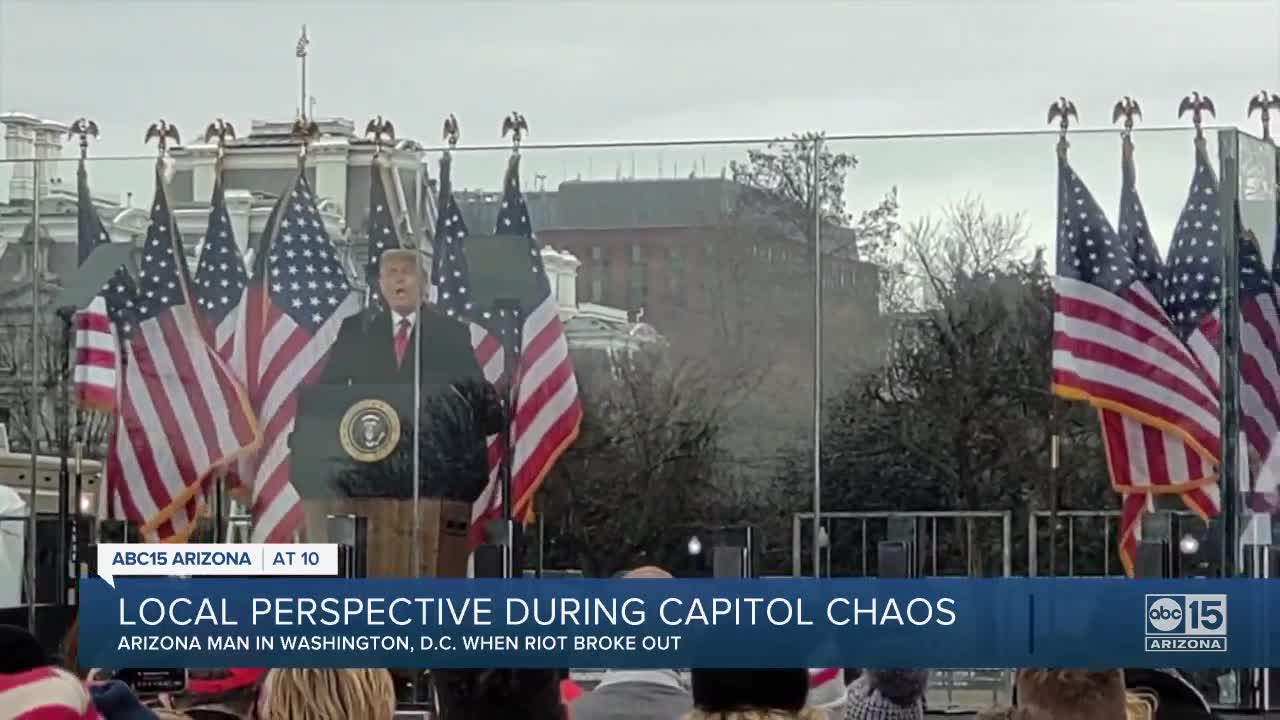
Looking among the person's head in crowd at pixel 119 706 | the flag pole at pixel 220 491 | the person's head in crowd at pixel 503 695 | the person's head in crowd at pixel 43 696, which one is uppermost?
the flag pole at pixel 220 491

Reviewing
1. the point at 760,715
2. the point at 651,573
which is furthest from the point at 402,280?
the point at 760,715

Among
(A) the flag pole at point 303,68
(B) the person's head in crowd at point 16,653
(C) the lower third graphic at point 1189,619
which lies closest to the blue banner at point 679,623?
(C) the lower third graphic at point 1189,619

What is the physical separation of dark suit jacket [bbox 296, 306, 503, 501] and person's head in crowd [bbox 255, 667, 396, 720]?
18.0 inches

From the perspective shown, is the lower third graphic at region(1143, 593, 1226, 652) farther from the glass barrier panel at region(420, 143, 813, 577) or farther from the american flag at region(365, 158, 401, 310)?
the american flag at region(365, 158, 401, 310)

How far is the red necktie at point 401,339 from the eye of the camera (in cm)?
649

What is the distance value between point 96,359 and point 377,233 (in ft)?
2.63

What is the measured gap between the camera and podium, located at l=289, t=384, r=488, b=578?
255 inches

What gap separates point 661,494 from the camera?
6.42m

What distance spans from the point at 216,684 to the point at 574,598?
3.09ft

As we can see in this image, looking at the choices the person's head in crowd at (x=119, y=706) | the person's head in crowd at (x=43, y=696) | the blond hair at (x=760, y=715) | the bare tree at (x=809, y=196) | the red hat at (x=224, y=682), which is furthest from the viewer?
the red hat at (x=224, y=682)

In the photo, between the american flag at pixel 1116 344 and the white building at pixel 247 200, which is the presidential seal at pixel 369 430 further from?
the american flag at pixel 1116 344

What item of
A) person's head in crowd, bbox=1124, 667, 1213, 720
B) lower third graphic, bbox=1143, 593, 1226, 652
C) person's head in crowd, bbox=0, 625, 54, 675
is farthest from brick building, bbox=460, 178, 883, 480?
person's head in crowd, bbox=0, 625, 54, 675

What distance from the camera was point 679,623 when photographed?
21.0 feet

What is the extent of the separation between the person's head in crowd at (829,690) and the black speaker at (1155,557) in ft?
2.58
